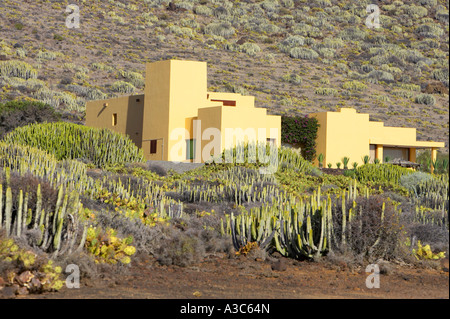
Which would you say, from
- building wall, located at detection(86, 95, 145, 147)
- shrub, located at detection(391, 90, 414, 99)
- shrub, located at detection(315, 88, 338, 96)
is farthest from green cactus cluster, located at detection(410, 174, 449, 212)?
shrub, located at detection(391, 90, 414, 99)

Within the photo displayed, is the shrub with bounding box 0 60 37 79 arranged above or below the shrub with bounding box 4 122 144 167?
above

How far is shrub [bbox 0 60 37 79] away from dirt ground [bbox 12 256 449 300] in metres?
46.1

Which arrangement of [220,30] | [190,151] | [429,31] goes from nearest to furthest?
[190,151], [220,30], [429,31]

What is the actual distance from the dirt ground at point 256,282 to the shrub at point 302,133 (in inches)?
1109

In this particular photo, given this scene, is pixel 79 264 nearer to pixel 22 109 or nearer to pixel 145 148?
pixel 145 148

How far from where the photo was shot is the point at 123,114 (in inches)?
1465

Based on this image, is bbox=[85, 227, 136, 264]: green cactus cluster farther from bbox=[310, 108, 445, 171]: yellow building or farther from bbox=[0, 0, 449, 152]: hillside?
bbox=[0, 0, 449, 152]: hillside

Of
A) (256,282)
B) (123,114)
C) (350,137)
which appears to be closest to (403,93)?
(350,137)

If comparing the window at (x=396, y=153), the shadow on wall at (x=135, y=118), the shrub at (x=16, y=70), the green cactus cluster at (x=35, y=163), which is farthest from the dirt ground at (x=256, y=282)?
the shrub at (x=16, y=70)

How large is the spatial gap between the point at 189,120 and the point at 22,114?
927 cm

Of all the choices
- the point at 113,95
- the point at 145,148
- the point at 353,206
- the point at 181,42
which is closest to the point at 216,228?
the point at 353,206

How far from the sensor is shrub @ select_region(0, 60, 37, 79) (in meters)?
53.2

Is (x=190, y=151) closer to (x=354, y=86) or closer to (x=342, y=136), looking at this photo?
(x=342, y=136)

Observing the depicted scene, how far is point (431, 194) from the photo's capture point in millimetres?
15453
